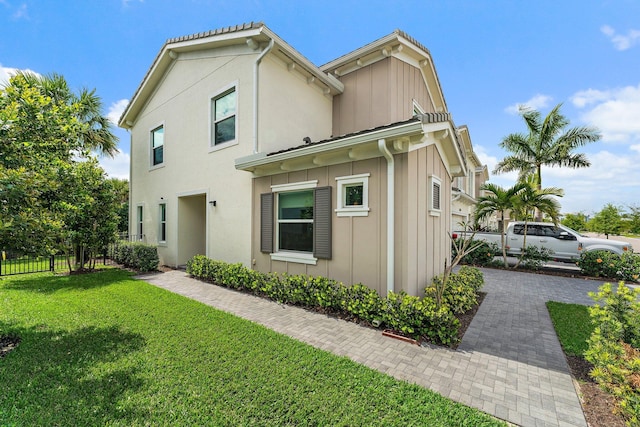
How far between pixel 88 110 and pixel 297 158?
1336 centimetres

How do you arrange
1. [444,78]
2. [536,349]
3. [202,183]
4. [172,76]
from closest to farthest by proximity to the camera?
[536,349]
[202,183]
[172,76]
[444,78]

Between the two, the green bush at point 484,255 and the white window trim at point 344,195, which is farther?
the green bush at point 484,255

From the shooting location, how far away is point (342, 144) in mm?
5449

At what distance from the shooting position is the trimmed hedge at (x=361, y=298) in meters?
4.50

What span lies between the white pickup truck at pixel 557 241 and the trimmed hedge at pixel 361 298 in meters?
6.50

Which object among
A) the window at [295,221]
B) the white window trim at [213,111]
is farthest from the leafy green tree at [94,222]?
the window at [295,221]

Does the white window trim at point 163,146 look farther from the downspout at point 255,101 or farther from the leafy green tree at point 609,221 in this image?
the leafy green tree at point 609,221

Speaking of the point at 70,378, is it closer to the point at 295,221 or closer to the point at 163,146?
the point at 295,221

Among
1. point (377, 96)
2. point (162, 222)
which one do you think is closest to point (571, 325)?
point (377, 96)

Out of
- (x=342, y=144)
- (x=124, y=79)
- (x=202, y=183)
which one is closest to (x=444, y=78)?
(x=342, y=144)

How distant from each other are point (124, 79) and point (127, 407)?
1668 cm

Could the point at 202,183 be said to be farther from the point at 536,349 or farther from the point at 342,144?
the point at 536,349

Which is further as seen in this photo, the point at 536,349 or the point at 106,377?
the point at 536,349

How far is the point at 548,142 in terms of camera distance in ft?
56.7
